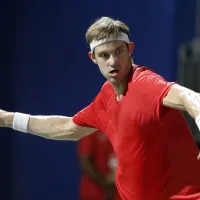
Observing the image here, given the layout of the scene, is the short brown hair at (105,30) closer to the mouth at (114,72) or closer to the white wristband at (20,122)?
the mouth at (114,72)

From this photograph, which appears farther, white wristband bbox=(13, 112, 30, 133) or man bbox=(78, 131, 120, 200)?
man bbox=(78, 131, 120, 200)

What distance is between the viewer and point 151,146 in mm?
2973

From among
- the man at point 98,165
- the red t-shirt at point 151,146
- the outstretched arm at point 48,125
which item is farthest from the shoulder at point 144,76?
the man at point 98,165

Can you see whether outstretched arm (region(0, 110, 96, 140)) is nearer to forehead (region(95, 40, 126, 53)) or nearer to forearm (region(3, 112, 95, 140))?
forearm (region(3, 112, 95, 140))

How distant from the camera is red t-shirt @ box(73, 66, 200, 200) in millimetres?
2883

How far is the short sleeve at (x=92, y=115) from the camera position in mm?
3362

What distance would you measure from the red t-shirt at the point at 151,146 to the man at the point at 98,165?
1.83 metres

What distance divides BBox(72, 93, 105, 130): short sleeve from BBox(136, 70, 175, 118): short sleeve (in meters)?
0.48

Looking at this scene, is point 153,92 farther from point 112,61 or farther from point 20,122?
point 20,122

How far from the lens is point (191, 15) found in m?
5.65

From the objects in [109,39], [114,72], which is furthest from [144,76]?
[109,39]

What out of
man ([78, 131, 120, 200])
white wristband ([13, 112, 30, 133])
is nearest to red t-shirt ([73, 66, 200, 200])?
white wristband ([13, 112, 30, 133])

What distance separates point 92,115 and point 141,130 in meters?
0.53

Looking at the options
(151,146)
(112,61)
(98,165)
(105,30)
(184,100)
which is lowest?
(98,165)
